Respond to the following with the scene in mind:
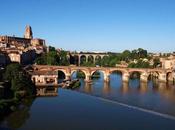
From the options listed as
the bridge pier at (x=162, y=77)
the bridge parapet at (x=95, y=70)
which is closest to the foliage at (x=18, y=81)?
the bridge parapet at (x=95, y=70)

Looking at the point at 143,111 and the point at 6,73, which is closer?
the point at 143,111

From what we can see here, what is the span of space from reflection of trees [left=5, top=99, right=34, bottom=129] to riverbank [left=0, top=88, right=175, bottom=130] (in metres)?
0.19

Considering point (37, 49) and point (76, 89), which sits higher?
point (37, 49)

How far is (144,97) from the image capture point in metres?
29.9

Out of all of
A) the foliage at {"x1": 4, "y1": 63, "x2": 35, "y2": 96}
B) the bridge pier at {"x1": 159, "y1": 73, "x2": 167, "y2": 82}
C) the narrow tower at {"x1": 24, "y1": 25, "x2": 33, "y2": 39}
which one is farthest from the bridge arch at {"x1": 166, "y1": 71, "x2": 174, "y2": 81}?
the narrow tower at {"x1": 24, "y1": 25, "x2": 33, "y2": 39}

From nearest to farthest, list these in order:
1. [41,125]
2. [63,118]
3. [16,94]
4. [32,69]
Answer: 1. [41,125]
2. [63,118]
3. [16,94]
4. [32,69]

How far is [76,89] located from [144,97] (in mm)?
7634

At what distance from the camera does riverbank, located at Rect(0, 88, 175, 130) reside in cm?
1944

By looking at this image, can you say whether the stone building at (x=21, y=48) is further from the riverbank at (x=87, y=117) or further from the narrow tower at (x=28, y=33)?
the riverbank at (x=87, y=117)

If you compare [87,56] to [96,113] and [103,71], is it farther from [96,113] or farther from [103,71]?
[96,113]

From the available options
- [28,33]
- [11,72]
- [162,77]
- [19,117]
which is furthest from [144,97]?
[28,33]

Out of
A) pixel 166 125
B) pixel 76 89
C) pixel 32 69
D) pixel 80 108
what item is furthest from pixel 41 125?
pixel 32 69

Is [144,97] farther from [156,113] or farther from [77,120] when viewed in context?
[77,120]

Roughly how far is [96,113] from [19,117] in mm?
4750
